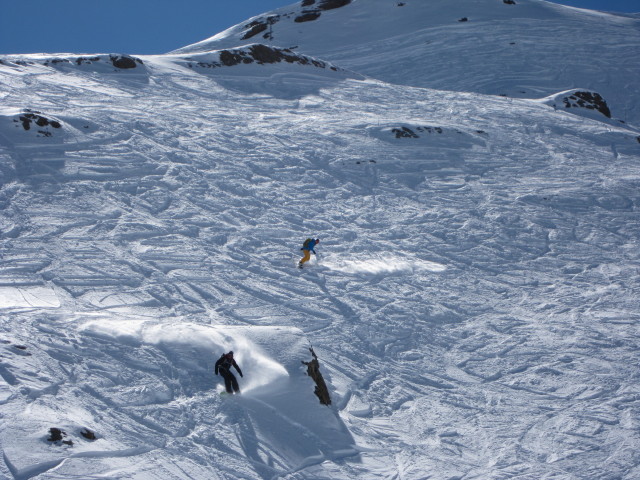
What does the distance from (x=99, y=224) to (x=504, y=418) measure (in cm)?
971

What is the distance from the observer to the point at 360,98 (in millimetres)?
27594

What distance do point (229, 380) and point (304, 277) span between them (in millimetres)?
5131

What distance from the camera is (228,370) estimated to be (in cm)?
A: 874

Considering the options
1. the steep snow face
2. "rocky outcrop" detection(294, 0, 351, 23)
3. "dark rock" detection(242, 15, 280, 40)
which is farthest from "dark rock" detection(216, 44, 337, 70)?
"rocky outcrop" detection(294, 0, 351, 23)

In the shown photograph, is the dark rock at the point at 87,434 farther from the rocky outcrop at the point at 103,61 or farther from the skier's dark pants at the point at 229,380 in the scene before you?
the rocky outcrop at the point at 103,61

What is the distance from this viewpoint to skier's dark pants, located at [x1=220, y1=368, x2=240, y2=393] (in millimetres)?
8734

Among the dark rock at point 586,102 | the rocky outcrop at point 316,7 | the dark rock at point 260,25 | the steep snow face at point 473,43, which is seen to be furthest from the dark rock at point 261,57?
the rocky outcrop at point 316,7

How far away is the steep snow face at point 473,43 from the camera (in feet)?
115

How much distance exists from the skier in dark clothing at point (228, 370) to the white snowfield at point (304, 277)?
161 mm

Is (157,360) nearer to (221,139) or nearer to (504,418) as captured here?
(504,418)

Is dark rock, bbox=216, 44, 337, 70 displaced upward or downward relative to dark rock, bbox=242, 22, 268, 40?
downward

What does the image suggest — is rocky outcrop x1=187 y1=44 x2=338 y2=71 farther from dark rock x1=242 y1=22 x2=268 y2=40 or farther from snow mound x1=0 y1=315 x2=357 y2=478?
snow mound x1=0 y1=315 x2=357 y2=478

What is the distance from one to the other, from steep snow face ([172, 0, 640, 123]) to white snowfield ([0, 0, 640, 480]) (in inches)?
274

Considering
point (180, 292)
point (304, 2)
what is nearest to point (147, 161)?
point (180, 292)
